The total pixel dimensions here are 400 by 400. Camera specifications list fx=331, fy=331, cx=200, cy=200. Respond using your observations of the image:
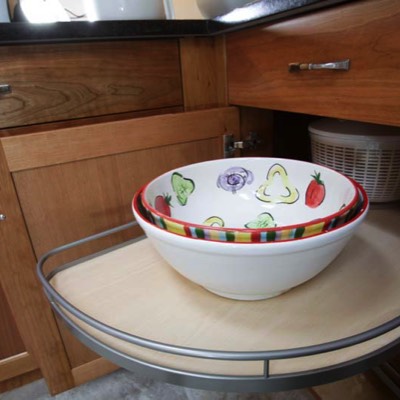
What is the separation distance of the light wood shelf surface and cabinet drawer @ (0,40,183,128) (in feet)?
0.98

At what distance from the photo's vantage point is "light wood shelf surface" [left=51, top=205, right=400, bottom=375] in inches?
13.1

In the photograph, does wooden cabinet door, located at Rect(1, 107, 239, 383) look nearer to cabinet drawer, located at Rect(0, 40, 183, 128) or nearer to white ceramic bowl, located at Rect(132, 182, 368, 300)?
cabinet drawer, located at Rect(0, 40, 183, 128)

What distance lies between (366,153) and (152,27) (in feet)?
1.51

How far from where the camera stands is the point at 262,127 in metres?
0.79

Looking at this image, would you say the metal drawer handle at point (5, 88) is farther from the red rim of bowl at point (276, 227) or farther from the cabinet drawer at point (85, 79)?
the red rim of bowl at point (276, 227)

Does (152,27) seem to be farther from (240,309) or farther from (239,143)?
(240,309)

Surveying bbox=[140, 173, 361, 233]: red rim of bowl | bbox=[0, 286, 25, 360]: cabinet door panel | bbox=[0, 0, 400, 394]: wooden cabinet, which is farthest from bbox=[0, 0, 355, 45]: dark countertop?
bbox=[0, 286, 25, 360]: cabinet door panel

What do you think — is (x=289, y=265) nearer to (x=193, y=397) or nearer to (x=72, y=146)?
(x=72, y=146)

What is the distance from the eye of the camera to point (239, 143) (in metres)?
0.75

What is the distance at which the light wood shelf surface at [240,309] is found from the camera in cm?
33

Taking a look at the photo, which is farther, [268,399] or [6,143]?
[268,399]

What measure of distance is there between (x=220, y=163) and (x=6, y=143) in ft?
1.19

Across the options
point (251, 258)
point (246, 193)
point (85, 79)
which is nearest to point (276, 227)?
point (251, 258)

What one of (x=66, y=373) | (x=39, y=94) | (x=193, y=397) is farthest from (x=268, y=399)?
(x=39, y=94)
